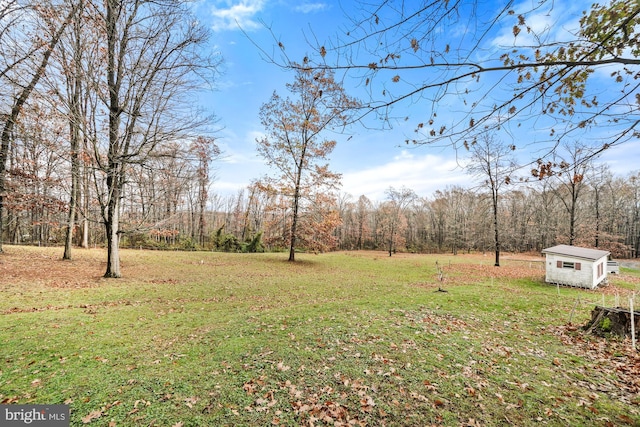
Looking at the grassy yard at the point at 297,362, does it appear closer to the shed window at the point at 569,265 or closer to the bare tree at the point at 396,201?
the shed window at the point at 569,265

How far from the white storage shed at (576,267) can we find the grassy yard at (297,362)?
7.97 m

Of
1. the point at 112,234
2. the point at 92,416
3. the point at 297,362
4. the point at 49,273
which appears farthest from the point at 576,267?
the point at 49,273

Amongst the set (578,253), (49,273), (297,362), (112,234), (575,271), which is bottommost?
(297,362)

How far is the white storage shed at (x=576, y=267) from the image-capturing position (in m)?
13.6

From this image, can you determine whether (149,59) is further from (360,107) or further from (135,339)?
(360,107)

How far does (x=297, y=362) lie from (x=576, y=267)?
17303mm

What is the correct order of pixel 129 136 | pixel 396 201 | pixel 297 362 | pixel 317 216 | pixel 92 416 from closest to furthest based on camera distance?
pixel 92 416
pixel 297 362
pixel 129 136
pixel 317 216
pixel 396 201

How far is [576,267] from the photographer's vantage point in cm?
1396

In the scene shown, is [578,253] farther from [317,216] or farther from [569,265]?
[317,216]

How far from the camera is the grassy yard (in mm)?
3242

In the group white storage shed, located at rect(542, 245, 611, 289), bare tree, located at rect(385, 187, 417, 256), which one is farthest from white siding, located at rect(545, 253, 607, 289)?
bare tree, located at rect(385, 187, 417, 256)

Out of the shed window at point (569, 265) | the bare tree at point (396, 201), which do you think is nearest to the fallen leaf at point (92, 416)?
the shed window at point (569, 265)

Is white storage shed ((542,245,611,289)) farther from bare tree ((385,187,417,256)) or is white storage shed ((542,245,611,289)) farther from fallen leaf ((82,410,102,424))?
bare tree ((385,187,417,256))

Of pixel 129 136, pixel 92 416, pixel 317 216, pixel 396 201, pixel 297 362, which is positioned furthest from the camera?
pixel 396 201
